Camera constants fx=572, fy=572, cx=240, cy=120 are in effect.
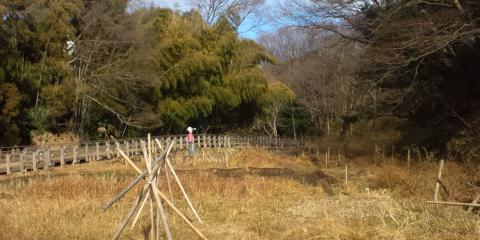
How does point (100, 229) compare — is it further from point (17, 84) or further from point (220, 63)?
point (220, 63)

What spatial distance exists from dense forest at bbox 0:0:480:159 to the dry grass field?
470cm

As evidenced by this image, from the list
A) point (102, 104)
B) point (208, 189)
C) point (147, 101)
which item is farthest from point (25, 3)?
point (208, 189)

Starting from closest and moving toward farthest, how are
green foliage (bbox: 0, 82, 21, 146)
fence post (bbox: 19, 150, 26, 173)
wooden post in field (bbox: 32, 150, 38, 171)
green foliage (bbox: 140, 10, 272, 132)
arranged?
fence post (bbox: 19, 150, 26, 173) < wooden post in field (bbox: 32, 150, 38, 171) < green foliage (bbox: 0, 82, 21, 146) < green foliage (bbox: 140, 10, 272, 132)

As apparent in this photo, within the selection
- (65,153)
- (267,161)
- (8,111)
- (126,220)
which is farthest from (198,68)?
(126,220)

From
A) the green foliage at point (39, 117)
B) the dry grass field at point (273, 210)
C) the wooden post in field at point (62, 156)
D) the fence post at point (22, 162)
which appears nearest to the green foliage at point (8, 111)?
the green foliage at point (39, 117)

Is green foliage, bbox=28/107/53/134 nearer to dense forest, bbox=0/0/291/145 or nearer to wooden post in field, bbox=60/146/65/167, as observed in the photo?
dense forest, bbox=0/0/291/145

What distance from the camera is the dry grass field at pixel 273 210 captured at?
8.66 m

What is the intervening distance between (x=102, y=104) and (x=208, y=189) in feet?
69.0

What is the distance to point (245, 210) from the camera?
1095cm

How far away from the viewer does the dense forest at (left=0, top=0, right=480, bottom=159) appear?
19281 mm

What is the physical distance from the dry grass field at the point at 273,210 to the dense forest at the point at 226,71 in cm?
470

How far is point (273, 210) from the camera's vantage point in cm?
1106

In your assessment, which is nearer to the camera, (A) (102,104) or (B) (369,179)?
(B) (369,179)

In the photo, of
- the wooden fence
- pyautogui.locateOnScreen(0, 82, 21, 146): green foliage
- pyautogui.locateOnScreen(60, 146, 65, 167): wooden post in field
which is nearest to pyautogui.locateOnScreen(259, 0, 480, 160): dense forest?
the wooden fence
